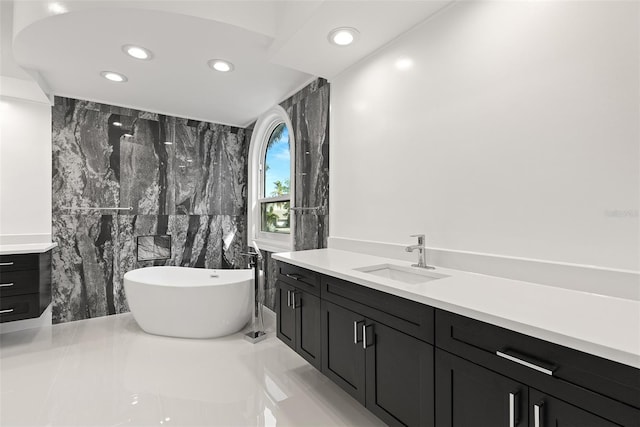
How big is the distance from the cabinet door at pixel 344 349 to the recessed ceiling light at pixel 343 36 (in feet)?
5.70

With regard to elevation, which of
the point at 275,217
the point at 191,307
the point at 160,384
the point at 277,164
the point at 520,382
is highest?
the point at 277,164

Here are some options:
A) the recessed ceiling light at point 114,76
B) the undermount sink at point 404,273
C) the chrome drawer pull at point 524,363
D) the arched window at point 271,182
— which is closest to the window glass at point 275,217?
the arched window at point 271,182

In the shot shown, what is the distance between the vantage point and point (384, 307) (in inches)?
59.7

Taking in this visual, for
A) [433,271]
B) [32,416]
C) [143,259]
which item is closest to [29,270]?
[143,259]

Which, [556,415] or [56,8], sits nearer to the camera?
[556,415]

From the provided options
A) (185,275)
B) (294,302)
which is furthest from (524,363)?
(185,275)

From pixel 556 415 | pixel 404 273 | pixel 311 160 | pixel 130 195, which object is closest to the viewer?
pixel 556 415

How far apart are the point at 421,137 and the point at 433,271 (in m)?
0.83

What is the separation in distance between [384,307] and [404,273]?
463mm

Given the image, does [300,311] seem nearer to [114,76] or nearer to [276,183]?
[276,183]

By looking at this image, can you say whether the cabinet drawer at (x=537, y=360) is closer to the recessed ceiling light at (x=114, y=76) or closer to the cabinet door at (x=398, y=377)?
the cabinet door at (x=398, y=377)

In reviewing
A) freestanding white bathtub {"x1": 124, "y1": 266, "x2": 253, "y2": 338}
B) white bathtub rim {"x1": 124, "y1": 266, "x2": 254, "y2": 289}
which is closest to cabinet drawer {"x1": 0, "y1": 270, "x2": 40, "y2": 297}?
freestanding white bathtub {"x1": 124, "y1": 266, "x2": 253, "y2": 338}

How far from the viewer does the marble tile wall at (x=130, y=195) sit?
346cm

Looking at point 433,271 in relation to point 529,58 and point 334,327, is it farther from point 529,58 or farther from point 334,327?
point 529,58
